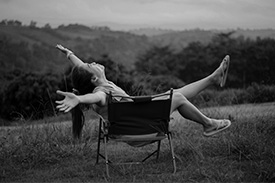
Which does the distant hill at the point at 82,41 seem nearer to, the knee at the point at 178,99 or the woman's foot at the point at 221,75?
the woman's foot at the point at 221,75

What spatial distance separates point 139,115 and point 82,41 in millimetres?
17163

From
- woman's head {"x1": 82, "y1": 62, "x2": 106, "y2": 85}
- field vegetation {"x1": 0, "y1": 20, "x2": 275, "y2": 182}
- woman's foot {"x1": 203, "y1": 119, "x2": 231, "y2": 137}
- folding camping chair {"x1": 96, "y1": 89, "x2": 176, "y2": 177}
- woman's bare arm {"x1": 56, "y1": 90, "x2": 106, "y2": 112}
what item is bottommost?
field vegetation {"x1": 0, "y1": 20, "x2": 275, "y2": 182}

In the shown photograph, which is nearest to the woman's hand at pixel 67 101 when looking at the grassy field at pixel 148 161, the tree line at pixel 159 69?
the grassy field at pixel 148 161

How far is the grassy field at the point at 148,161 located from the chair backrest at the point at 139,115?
1.26 ft

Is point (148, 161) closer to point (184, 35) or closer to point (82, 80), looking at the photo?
point (82, 80)

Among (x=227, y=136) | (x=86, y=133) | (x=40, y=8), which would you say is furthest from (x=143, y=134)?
(x=40, y=8)

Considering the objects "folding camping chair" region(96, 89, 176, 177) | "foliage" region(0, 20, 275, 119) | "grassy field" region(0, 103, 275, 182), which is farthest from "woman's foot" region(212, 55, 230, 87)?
"foliage" region(0, 20, 275, 119)

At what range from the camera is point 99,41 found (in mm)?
22078

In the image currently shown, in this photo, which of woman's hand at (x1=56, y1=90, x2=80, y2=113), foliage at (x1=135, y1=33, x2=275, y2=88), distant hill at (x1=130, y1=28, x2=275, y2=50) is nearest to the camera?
woman's hand at (x1=56, y1=90, x2=80, y2=113)

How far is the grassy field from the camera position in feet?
10.9

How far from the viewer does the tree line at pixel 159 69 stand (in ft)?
42.0

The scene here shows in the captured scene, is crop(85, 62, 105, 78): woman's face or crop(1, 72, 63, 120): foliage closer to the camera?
crop(85, 62, 105, 78): woman's face

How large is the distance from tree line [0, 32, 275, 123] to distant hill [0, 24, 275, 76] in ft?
0.37

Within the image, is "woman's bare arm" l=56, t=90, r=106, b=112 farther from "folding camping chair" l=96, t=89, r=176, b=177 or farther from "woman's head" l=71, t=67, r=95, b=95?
"woman's head" l=71, t=67, r=95, b=95
